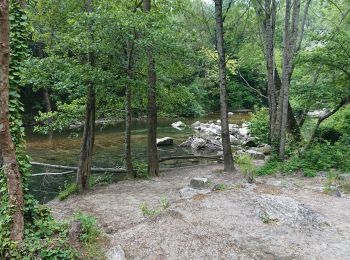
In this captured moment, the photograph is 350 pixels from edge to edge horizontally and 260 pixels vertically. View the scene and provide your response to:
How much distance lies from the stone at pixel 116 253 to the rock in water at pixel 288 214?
2.57 meters

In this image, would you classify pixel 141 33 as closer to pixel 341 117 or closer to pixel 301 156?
pixel 301 156

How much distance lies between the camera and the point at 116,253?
5152 mm

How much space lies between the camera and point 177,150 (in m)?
18.5

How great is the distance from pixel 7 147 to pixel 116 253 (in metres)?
2.17

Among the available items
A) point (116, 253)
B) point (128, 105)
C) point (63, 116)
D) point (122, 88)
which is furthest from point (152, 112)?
point (116, 253)

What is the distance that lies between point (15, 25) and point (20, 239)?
341cm

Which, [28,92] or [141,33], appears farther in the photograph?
[28,92]

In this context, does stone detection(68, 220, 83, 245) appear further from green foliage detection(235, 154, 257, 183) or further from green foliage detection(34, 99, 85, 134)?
green foliage detection(34, 99, 85, 134)

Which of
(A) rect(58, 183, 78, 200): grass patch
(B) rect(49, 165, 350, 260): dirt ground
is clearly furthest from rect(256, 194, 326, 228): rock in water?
(A) rect(58, 183, 78, 200): grass patch

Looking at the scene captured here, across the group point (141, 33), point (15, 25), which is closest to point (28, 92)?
point (141, 33)

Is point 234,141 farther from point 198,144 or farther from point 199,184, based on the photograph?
point 199,184

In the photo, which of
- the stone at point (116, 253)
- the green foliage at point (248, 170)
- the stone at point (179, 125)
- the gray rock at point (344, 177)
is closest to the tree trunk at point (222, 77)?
the green foliage at point (248, 170)

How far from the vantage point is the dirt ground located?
17.1 feet

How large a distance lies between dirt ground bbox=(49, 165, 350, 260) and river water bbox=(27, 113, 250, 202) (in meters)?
3.59
